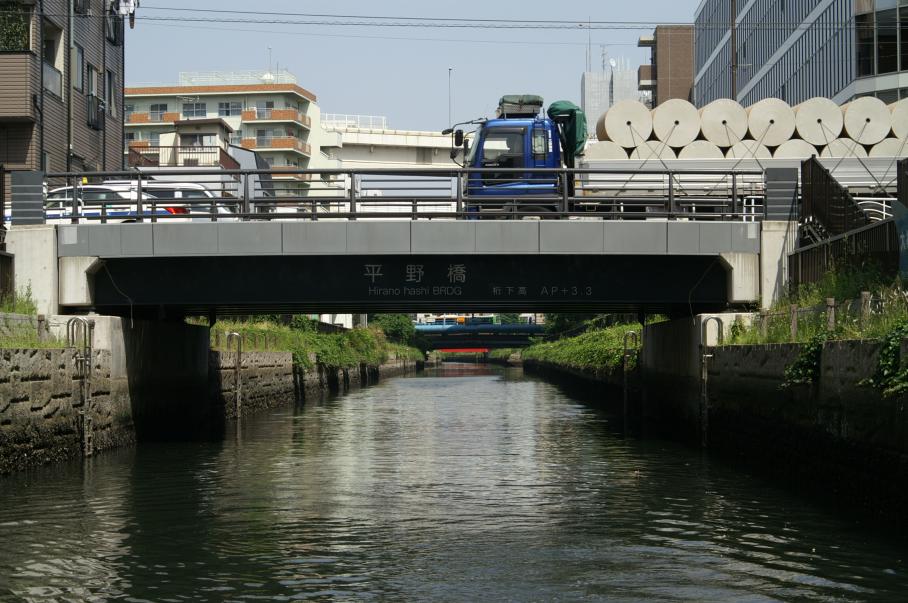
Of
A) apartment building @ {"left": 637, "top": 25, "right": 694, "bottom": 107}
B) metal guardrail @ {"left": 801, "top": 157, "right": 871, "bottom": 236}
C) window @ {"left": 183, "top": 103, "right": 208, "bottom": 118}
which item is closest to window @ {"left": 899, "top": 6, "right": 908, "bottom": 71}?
metal guardrail @ {"left": 801, "top": 157, "right": 871, "bottom": 236}

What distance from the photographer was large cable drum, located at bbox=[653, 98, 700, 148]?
3438cm

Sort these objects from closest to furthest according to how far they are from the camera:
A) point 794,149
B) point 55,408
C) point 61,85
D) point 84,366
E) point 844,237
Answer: point 55,408, point 844,237, point 84,366, point 794,149, point 61,85

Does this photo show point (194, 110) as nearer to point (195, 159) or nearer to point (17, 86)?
point (195, 159)

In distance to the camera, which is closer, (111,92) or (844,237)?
(844,237)

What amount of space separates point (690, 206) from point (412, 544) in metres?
19.1

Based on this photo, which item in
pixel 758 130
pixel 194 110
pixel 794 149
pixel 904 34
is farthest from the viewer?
pixel 194 110

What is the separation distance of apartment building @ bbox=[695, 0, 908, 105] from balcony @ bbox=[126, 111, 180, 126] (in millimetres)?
50653

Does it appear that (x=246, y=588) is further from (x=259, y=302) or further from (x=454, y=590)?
(x=259, y=302)

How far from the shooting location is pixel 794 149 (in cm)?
3422

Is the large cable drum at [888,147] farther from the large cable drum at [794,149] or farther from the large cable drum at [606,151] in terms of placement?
the large cable drum at [606,151]

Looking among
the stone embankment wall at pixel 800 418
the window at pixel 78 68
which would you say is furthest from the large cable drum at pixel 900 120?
the window at pixel 78 68

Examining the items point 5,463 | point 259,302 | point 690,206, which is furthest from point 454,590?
point 690,206

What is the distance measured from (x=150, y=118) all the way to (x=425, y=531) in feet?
352

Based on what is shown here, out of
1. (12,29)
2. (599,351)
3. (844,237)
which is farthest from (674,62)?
(844,237)
